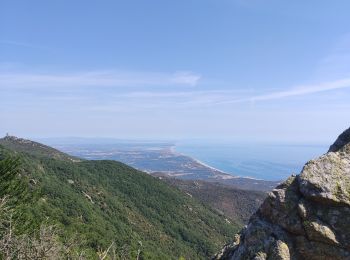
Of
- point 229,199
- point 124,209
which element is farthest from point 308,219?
point 229,199

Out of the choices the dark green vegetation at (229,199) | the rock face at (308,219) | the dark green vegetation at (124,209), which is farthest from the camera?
the dark green vegetation at (229,199)

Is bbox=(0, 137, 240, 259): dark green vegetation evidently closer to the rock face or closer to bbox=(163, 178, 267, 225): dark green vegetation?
bbox=(163, 178, 267, 225): dark green vegetation

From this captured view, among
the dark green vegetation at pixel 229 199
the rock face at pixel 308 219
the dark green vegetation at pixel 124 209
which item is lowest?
the dark green vegetation at pixel 229 199

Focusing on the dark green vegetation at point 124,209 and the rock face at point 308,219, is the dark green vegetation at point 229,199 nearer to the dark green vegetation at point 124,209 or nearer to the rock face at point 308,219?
the dark green vegetation at point 124,209

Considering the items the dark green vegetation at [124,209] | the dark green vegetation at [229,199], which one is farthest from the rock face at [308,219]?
the dark green vegetation at [229,199]

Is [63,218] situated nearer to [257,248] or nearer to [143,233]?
[143,233]

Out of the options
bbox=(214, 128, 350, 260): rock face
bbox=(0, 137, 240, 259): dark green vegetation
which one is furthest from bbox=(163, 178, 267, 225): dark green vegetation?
bbox=(214, 128, 350, 260): rock face
